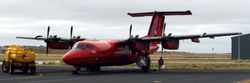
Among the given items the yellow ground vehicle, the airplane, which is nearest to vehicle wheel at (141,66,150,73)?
the airplane

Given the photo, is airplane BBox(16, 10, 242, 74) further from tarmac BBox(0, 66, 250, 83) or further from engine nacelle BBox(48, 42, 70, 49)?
tarmac BBox(0, 66, 250, 83)

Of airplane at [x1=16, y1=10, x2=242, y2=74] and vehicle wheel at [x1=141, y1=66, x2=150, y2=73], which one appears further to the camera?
vehicle wheel at [x1=141, y1=66, x2=150, y2=73]

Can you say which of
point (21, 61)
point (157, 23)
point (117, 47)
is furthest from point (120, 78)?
point (157, 23)

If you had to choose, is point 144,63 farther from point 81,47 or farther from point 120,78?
point 120,78

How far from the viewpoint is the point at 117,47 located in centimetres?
3997

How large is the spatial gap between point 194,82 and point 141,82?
273 centimetres

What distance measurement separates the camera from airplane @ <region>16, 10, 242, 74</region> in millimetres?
36344

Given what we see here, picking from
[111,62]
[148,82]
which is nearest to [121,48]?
[111,62]

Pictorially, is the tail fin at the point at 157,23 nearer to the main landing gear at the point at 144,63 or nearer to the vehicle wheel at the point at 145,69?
the main landing gear at the point at 144,63

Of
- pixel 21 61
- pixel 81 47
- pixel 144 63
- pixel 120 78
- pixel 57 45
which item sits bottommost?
pixel 120 78

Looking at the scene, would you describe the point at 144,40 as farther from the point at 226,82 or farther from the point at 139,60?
the point at 226,82

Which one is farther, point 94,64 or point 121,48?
point 121,48

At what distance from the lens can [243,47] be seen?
77.4m

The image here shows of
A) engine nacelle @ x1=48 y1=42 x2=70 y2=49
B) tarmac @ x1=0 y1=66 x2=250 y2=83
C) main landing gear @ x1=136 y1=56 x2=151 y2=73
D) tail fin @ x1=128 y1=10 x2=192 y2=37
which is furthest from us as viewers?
tail fin @ x1=128 y1=10 x2=192 y2=37
